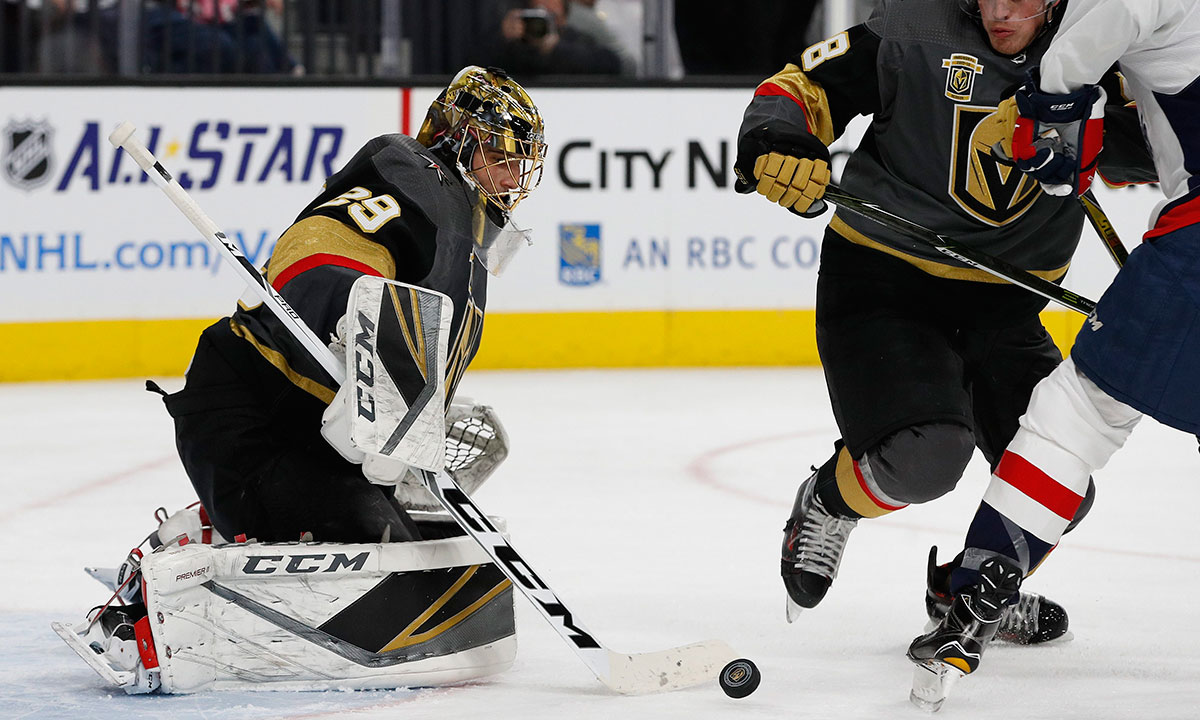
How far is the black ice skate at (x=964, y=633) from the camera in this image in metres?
2.03

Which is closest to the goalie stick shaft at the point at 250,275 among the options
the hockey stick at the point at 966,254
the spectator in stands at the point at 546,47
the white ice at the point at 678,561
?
the white ice at the point at 678,561

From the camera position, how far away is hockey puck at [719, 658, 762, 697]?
2.09m

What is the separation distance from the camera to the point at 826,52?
2.42m

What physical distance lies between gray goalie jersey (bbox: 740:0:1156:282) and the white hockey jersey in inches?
12.0

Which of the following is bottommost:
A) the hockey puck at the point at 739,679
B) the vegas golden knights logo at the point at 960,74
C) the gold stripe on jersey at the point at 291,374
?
the hockey puck at the point at 739,679

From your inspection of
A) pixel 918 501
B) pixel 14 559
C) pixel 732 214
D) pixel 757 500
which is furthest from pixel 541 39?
pixel 918 501

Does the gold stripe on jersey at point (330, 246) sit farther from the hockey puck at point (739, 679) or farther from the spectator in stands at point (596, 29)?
the spectator in stands at point (596, 29)

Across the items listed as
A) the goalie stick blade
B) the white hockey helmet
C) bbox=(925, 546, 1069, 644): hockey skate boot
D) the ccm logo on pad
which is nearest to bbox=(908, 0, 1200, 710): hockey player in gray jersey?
the white hockey helmet

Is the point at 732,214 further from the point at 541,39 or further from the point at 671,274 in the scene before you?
the point at 541,39

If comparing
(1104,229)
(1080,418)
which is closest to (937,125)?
(1104,229)

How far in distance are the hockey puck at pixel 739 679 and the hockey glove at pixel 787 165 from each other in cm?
63

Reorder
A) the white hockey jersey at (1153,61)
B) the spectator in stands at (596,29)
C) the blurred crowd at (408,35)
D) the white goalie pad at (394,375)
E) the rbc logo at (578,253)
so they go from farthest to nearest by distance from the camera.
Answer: the spectator in stands at (596,29), the rbc logo at (578,253), the blurred crowd at (408,35), the white goalie pad at (394,375), the white hockey jersey at (1153,61)

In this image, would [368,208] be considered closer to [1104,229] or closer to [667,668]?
[667,668]

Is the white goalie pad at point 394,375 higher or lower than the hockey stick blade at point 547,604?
higher
